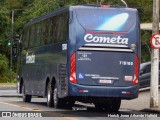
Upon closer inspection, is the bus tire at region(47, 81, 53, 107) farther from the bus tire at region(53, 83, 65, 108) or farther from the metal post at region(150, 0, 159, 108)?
the metal post at region(150, 0, 159, 108)

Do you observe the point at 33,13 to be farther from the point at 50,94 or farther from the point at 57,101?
the point at 57,101

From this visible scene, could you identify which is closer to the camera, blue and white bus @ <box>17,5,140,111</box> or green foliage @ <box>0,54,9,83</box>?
blue and white bus @ <box>17,5,140,111</box>

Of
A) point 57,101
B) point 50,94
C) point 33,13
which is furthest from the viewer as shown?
point 33,13

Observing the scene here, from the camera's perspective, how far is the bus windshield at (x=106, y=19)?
23547 millimetres

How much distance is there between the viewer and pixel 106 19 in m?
23.7

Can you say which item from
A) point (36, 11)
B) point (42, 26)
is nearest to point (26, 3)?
point (36, 11)

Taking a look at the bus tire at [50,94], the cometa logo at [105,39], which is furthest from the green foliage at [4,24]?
the cometa logo at [105,39]

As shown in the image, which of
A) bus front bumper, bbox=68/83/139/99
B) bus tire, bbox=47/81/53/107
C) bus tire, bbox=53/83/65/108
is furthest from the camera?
bus tire, bbox=47/81/53/107

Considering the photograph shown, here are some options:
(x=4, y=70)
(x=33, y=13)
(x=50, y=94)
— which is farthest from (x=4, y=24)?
(x=50, y=94)

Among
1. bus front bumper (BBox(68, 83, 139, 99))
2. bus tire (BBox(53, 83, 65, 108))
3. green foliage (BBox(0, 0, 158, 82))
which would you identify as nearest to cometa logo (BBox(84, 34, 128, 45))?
bus front bumper (BBox(68, 83, 139, 99))

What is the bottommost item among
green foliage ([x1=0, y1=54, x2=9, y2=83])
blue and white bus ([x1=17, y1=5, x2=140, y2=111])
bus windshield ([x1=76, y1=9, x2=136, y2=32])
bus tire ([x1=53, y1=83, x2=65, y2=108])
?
green foliage ([x1=0, y1=54, x2=9, y2=83])

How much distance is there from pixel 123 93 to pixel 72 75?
6.01ft

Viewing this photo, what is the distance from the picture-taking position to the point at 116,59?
23406 mm

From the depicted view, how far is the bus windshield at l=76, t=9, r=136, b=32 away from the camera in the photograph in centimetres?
2355
